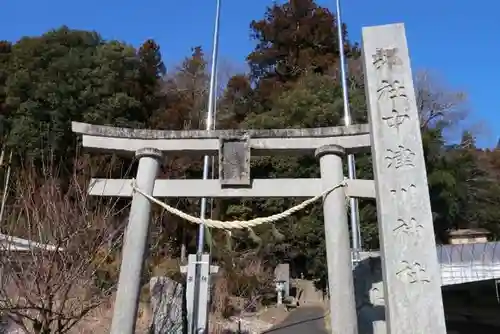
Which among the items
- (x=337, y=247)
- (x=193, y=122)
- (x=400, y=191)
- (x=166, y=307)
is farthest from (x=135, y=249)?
(x=193, y=122)

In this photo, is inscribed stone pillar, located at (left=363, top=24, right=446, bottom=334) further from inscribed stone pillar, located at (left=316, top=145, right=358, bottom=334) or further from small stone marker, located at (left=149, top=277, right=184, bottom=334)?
small stone marker, located at (left=149, top=277, right=184, bottom=334)

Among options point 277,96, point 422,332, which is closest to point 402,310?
point 422,332

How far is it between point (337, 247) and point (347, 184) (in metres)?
0.88

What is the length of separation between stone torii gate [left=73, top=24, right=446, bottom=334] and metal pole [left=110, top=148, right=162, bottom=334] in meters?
0.01

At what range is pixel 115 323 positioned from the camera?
538 centimetres

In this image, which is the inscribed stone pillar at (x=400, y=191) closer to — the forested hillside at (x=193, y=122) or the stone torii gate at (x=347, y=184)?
the stone torii gate at (x=347, y=184)

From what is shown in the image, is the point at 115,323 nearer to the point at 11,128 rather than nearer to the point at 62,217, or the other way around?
the point at 62,217

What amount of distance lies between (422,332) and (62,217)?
5.10 m

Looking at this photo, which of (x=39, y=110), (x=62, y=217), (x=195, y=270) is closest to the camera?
(x=62, y=217)

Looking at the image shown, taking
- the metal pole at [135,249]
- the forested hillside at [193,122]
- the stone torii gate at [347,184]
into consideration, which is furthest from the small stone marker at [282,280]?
the metal pole at [135,249]

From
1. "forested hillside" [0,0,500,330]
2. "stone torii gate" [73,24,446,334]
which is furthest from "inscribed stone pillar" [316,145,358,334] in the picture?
"forested hillside" [0,0,500,330]

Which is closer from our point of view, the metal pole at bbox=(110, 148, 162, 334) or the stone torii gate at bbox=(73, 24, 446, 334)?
the stone torii gate at bbox=(73, 24, 446, 334)

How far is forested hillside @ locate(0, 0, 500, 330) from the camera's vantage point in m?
18.7

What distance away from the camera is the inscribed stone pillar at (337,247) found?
17.4 feet
